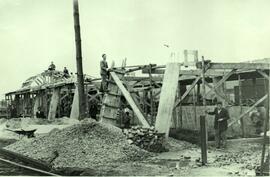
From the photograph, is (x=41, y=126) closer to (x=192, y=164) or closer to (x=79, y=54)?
(x=79, y=54)

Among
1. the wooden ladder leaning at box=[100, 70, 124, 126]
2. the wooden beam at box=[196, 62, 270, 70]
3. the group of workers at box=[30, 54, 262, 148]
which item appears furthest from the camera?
the wooden ladder leaning at box=[100, 70, 124, 126]

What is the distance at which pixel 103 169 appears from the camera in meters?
11.1

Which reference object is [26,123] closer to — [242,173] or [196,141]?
[196,141]

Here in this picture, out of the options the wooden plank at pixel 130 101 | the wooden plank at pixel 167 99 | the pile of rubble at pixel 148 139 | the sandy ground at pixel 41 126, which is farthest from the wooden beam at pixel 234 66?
the sandy ground at pixel 41 126

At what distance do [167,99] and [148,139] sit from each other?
5.27 feet

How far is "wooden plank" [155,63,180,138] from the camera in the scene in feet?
47.9

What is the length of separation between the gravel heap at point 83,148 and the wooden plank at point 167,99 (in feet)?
4.47

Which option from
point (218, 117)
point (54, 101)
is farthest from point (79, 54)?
point (54, 101)

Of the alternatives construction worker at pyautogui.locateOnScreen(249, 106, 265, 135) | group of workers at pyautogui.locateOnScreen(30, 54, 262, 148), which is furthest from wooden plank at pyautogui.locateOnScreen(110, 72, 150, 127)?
Answer: construction worker at pyautogui.locateOnScreen(249, 106, 265, 135)

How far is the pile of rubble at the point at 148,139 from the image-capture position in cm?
1404

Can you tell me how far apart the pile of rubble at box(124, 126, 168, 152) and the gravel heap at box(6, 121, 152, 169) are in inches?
16.2

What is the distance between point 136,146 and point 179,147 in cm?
179

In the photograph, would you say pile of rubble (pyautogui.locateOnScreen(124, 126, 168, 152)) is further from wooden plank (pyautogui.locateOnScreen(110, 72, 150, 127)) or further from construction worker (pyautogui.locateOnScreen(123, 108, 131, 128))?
construction worker (pyautogui.locateOnScreen(123, 108, 131, 128))

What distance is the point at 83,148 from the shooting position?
13.3 metres
